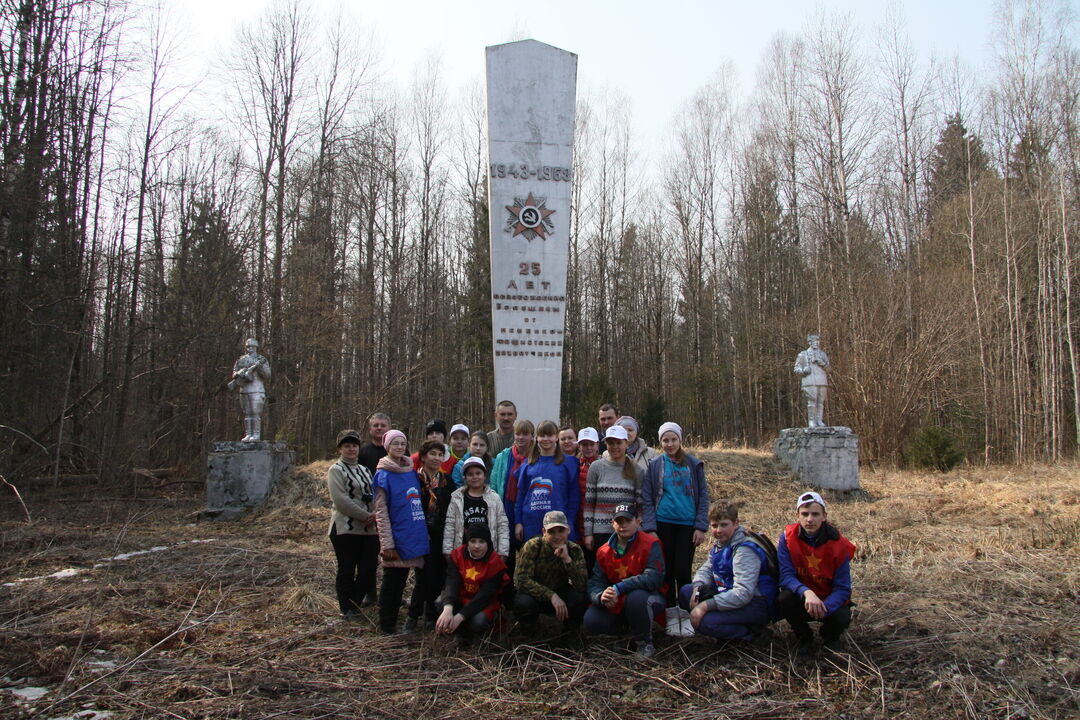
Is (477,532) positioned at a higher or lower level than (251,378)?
lower

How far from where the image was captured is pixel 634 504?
4277 mm

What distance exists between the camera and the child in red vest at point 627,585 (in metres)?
3.76

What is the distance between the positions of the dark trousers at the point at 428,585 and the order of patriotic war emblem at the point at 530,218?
590 cm

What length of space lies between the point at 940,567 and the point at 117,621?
5.84 meters

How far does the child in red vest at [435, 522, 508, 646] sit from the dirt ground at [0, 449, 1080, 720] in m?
0.15

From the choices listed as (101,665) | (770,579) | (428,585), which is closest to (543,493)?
(428,585)

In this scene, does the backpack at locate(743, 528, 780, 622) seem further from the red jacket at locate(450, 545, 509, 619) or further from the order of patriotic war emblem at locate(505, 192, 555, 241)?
the order of patriotic war emblem at locate(505, 192, 555, 241)

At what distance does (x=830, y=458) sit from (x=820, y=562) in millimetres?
7498

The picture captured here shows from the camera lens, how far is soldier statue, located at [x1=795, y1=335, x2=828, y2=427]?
10.5 metres

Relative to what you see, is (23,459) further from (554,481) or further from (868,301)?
(868,301)

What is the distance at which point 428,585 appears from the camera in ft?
14.2

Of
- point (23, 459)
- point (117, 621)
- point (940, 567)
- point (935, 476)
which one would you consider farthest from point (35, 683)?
point (935, 476)

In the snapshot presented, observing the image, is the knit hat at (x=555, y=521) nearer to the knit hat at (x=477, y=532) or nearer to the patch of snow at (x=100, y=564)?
the knit hat at (x=477, y=532)

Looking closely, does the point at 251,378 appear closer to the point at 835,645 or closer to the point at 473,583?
the point at 473,583
